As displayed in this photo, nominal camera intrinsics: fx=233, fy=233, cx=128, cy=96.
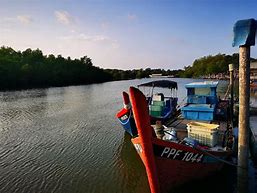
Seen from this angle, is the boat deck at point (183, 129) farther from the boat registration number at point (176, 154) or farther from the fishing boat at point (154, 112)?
the boat registration number at point (176, 154)

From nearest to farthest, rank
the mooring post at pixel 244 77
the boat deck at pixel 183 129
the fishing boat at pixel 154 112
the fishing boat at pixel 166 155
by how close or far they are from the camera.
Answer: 1. the fishing boat at pixel 166 155
2. the mooring post at pixel 244 77
3. the boat deck at pixel 183 129
4. the fishing boat at pixel 154 112

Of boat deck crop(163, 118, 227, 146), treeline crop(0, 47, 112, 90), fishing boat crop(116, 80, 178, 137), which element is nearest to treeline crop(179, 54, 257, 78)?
treeline crop(0, 47, 112, 90)

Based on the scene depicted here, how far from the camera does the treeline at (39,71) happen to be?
7306 cm

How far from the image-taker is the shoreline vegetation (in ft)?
243

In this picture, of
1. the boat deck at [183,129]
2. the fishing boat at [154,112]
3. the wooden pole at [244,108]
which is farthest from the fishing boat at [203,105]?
the wooden pole at [244,108]

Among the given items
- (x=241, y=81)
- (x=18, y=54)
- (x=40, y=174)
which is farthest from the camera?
(x=18, y=54)

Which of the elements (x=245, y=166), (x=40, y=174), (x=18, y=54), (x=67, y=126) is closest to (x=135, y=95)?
(x=245, y=166)

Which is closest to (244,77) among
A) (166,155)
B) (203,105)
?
(166,155)

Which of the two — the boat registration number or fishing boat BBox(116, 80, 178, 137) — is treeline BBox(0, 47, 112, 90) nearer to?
fishing boat BBox(116, 80, 178, 137)

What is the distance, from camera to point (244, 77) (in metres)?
7.71

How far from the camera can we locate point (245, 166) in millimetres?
7930

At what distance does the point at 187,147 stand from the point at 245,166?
2012 mm

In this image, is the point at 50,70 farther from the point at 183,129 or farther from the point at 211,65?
the point at 211,65

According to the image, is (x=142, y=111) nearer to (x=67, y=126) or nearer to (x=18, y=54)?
(x=67, y=126)
